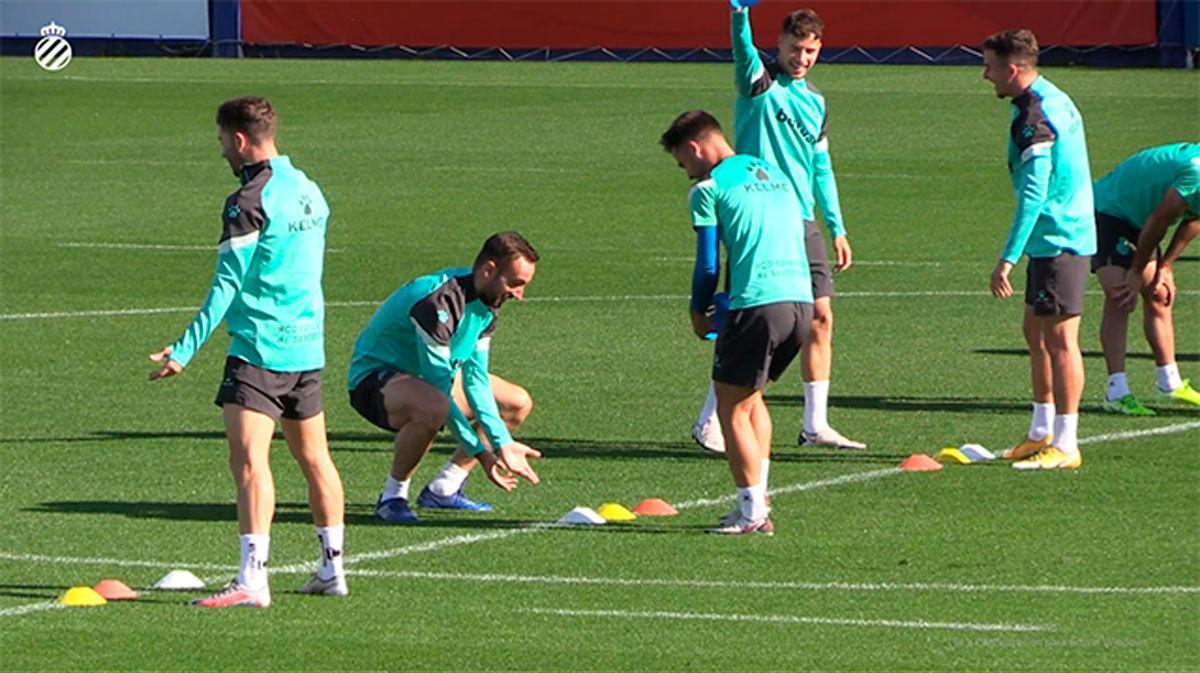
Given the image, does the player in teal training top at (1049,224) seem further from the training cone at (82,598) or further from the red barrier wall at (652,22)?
the red barrier wall at (652,22)

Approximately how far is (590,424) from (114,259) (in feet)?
32.0

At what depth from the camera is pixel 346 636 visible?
10430mm

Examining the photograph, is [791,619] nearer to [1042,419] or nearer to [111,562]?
[111,562]

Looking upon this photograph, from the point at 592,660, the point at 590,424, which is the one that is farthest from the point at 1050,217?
the point at 592,660

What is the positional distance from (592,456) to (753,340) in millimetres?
2663

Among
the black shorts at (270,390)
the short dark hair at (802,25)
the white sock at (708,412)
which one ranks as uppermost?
the short dark hair at (802,25)

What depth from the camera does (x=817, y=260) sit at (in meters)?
14.9

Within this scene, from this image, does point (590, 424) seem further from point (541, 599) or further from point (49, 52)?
point (49, 52)

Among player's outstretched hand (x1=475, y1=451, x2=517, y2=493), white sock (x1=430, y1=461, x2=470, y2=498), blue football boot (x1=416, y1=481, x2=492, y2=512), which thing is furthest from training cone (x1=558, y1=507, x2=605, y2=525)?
player's outstretched hand (x1=475, y1=451, x2=517, y2=493)

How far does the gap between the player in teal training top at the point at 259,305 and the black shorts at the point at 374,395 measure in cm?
210

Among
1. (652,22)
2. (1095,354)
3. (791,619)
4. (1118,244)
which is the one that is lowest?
(652,22)

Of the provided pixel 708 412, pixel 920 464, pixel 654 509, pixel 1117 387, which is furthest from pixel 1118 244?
pixel 654 509

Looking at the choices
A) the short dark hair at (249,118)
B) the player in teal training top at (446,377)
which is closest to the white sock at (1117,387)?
the player in teal training top at (446,377)

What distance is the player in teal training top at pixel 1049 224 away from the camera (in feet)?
46.6
